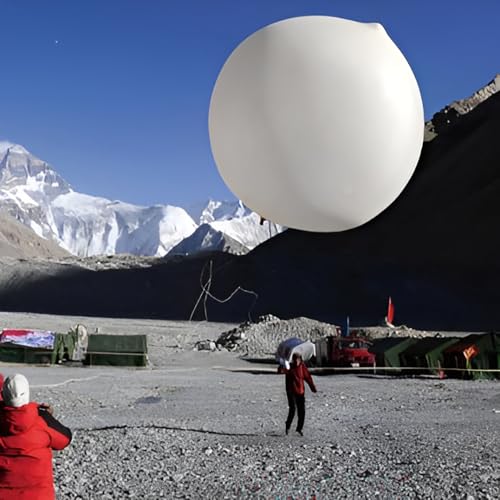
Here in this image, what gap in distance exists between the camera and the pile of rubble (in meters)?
33.9

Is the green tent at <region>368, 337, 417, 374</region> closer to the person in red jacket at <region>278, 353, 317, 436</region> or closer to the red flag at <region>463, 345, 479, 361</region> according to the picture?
the red flag at <region>463, 345, 479, 361</region>

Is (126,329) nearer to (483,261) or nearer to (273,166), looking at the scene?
(483,261)

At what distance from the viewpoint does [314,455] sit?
32.2 feet

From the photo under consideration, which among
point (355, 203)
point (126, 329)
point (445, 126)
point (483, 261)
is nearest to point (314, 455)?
point (355, 203)

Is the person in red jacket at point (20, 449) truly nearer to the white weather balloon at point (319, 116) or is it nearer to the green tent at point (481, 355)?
the white weather balloon at point (319, 116)

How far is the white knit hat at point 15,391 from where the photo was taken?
14.0 ft

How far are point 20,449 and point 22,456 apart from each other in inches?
2.0

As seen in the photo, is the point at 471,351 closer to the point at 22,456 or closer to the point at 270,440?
the point at 270,440

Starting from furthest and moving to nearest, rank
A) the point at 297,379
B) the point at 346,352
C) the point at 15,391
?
the point at 346,352 → the point at 297,379 → the point at 15,391

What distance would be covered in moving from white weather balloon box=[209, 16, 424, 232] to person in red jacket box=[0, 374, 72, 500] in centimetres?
199

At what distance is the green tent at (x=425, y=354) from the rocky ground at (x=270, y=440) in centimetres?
109

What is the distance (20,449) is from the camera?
427cm

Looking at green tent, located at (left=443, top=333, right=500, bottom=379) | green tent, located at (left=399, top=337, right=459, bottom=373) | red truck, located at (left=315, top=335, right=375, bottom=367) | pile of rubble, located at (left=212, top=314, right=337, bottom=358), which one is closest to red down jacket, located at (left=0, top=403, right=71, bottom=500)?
green tent, located at (left=443, top=333, right=500, bottom=379)

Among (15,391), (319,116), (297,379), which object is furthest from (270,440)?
(319,116)
